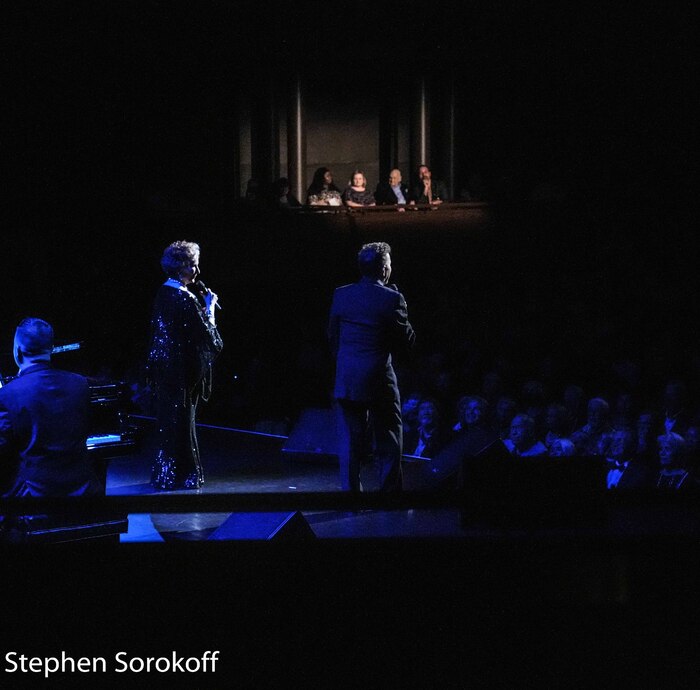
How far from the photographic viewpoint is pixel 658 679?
3.07m

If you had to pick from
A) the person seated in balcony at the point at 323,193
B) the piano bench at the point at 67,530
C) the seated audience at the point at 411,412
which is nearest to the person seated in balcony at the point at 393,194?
the person seated in balcony at the point at 323,193

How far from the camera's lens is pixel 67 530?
387 centimetres

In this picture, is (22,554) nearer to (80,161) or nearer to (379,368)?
(379,368)

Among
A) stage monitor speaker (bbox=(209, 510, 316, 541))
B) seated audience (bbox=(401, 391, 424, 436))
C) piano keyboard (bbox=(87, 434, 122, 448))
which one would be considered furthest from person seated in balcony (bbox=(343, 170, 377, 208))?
stage monitor speaker (bbox=(209, 510, 316, 541))

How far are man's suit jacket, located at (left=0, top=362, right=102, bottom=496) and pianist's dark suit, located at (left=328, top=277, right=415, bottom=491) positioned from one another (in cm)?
140

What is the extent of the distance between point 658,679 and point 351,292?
2356 millimetres

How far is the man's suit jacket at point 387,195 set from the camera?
1096cm

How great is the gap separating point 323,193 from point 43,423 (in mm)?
7883

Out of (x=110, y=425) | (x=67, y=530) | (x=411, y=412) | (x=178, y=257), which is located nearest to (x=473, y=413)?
(x=411, y=412)

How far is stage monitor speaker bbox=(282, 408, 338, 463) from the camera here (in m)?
6.16

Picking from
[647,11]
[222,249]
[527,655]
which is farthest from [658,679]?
[647,11]

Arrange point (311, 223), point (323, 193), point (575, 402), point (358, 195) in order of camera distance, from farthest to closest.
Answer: point (323, 193)
point (358, 195)
point (311, 223)
point (575, 402)

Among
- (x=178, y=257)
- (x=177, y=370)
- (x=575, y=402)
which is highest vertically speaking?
(x=178, y=257)

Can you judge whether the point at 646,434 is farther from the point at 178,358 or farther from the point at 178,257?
the point at 178,257
